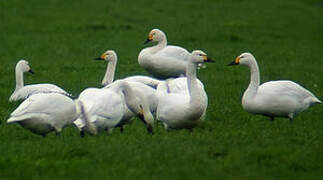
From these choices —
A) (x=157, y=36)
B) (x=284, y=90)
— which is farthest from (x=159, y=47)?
(x=284, y=90)

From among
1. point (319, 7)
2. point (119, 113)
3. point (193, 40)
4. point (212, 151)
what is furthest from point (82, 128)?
point (319, 7)

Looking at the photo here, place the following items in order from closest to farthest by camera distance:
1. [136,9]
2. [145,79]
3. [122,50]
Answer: [145,79]
[122,50]
[136,9]

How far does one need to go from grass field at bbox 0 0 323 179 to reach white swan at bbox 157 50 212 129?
28 cm

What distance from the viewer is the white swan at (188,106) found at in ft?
32.9

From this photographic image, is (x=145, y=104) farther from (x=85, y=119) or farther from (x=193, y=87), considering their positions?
(x=85, y=119)

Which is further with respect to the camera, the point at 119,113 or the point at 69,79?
the point at 69,79

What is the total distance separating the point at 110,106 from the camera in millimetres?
9594

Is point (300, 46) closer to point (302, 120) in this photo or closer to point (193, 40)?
point (193, 40)

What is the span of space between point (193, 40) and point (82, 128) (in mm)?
13361

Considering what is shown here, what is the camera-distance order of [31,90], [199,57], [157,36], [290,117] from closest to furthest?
[199,57], [290,117], [31,90], [157,36]

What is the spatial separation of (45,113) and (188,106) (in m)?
1.88

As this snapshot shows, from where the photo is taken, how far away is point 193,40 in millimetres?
22578

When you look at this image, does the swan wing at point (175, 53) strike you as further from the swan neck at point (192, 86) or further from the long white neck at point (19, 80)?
the swan neck at point (192, 86)

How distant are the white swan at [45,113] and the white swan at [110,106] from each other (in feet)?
0.63
